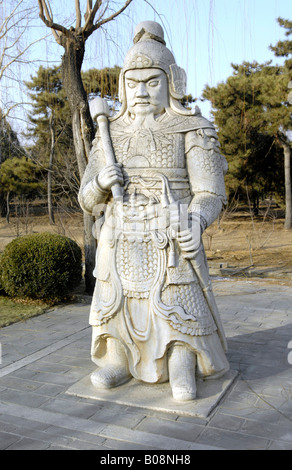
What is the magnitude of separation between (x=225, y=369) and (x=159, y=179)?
4.56 feet

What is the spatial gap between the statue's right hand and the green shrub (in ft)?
9.99

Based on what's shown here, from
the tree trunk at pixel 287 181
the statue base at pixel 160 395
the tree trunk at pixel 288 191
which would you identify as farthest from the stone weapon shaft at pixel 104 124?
the tree trunk at pixel 288 191

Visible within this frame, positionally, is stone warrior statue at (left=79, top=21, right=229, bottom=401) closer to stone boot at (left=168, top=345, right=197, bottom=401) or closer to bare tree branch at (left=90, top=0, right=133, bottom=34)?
stone boot at (left=168, top=345, right=197, bottom=401)

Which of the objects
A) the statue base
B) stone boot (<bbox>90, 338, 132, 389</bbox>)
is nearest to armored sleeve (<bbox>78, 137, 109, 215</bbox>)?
stone boot (<bbox>90, 338, 132, 389</bbox>)

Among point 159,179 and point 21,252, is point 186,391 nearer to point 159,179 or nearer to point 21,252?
point 159,179

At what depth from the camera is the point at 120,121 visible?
2.98m

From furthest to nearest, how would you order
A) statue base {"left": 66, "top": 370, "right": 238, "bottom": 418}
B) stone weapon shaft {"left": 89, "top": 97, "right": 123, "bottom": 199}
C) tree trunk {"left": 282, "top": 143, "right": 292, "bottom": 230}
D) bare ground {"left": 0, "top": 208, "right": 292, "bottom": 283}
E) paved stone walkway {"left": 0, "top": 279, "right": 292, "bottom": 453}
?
tree trunk {"left": 282, "top": 143, "right": 292, "bottom": 230}, bare ground {"left": 0, "top": 208, "right": 292, "bottom": 283}, stone weapon shaft {"left": 89, "top": 97, "right": 123, "bottom": 199}, statue base {"left": 66, "top": 370, "right": 238, "bottom": 418}, paved stone walkway {"left": 0, "top": 279, "right": 292, "bottom": 453}

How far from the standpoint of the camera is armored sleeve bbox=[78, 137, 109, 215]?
2.80 metres

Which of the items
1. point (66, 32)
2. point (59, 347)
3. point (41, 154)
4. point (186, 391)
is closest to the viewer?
point (186, 391)

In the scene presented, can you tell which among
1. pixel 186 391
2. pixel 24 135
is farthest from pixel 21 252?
pixel 24 135

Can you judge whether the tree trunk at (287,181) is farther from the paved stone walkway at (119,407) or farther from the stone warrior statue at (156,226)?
the stone warrior statue at (156,226)

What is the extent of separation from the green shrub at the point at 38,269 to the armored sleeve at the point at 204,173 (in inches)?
126

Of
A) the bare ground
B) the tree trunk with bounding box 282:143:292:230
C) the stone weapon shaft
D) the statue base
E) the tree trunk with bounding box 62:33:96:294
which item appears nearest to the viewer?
the statue base

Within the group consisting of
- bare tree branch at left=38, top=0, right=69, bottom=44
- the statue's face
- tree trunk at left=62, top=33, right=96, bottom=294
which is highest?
bare tree branch at left=38, top=0, right=69, bottom=44
